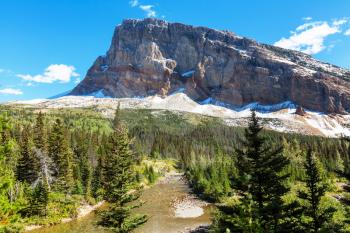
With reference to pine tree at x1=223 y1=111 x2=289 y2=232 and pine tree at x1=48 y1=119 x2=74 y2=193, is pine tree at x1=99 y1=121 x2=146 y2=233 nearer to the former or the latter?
pine tree at x1=223 y1=111 x2=289 y2=232

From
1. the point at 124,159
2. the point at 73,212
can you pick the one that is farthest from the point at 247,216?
the point at 73,212

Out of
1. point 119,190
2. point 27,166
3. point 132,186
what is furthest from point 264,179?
point 27,166

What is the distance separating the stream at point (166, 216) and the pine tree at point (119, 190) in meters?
20.1

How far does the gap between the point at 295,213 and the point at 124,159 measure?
1444cm

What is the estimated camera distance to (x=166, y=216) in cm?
6128

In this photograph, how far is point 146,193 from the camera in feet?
295

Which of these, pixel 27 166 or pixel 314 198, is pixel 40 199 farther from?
pixel 314 198

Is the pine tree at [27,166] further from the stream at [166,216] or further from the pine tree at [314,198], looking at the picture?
the pine tree at [314,198]

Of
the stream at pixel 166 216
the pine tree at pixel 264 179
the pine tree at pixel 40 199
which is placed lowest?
the stream at pixel 166 216

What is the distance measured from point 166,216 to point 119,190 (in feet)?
117

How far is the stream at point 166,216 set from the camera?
52647 millimetres

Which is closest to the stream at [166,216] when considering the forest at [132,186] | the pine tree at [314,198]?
the forest at [132,186]

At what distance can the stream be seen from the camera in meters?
52.6

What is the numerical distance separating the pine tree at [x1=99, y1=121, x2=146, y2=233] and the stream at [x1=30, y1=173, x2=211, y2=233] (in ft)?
65.8
